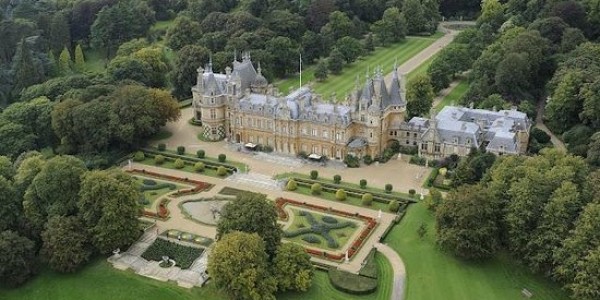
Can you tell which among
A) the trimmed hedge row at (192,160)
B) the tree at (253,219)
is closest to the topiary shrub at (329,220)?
the tree at (253,219)

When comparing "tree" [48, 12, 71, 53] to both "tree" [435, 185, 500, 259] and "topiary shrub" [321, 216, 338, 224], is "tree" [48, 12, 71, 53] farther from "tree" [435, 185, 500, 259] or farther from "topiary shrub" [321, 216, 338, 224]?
"tree" [435, 185, 500, 259]

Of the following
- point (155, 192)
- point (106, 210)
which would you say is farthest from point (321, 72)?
point (106, 210)

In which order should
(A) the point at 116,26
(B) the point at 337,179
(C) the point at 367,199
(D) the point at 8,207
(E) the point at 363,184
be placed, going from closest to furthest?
(D) the point at 8,207 → (C) the point at 367,199 → (E) the point at 363,184 → (B) the point at 337,179 → (A) the point at 116,26

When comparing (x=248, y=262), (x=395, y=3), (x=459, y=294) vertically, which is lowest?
(x=459, y=294)

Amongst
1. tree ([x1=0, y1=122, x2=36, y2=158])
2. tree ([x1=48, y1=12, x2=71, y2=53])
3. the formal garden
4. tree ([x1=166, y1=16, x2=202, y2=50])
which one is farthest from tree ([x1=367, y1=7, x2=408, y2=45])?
tree ([x1=0, y1=122, x2=36, y2=158])

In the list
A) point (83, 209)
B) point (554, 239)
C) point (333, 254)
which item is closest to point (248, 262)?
point (333, 254)

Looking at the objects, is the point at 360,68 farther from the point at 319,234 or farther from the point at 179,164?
the point at 319,234

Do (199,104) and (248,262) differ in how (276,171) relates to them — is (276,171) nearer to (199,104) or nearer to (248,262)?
(199,104)
